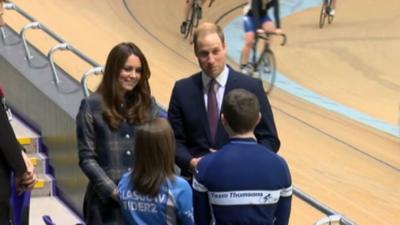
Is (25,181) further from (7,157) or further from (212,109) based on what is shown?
(212,109)

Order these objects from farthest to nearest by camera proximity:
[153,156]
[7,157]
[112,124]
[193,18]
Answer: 1. [193,18]
2. [112,124]
3. [7,157]
4. [153,156]

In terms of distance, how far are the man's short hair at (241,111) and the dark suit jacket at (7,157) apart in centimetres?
90

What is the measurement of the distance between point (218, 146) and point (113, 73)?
1.85 feet

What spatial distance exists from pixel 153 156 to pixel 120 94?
1.95 ft

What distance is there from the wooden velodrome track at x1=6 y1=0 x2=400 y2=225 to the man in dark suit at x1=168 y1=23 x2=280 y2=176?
91.2 inches

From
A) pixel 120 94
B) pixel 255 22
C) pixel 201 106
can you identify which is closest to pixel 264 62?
pixel 255 22

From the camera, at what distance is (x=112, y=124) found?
149 inches

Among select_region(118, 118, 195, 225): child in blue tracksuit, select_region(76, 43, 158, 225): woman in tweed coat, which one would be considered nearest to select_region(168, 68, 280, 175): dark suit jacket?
select_region(76, 43, 158, 225): woman in tweed coat

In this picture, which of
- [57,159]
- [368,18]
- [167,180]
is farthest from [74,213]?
[368,18]

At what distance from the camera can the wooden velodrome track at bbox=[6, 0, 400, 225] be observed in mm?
7930

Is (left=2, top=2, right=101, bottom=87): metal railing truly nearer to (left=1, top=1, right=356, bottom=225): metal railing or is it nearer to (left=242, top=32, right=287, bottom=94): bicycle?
(left=1, top=1, right=356, bottom=225): metal railing

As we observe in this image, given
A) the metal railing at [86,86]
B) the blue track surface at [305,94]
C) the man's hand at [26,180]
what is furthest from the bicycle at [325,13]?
the man's hand at [26,180]

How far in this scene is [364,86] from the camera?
40.0 feet

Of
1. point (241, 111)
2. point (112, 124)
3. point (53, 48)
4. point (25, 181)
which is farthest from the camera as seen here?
point (53, 48)
